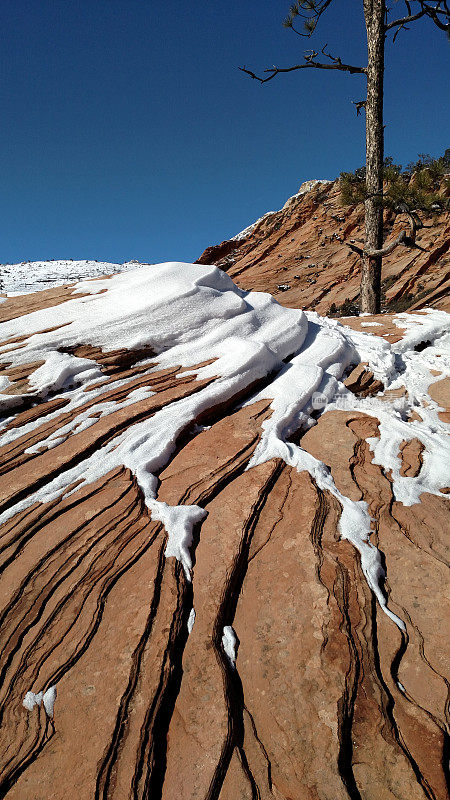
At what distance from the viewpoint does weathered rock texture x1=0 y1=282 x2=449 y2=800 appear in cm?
186

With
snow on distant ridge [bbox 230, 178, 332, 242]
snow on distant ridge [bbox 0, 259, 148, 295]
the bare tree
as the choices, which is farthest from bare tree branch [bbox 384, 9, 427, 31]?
snow on distant ridge [bbox 230, 178, 332, 242]

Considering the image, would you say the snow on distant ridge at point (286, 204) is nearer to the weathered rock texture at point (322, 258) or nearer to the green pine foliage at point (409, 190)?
the weathered rock texture at point (322, 258)

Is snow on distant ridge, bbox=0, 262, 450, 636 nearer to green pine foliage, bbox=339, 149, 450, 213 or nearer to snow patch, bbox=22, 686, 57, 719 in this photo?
snow patch, bbox=22, 686, 57, 719

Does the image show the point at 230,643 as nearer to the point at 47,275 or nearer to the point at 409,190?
the point at 409,190

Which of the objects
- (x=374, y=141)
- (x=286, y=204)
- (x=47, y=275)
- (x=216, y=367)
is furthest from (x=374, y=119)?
(x=286, y=204)

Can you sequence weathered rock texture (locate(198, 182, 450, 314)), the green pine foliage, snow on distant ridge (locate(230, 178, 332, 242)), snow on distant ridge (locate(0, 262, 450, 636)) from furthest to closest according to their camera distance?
1. snow on distant ridge (locate(230, 178, 332, 242))
2. weathered rock texture (locate(198, 182, 450, 314))
3. the green pine foliage
4. snow on distant ridge (locate(0, 262, 450, 636))

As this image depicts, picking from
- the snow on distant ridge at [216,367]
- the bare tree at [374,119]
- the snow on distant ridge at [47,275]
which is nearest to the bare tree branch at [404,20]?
the bare tree at [374,119]

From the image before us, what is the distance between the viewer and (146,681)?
2178mm

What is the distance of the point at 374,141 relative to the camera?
9.20 metres

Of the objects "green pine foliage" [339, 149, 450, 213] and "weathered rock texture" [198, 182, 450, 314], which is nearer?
"green pine foliage" [339, 149, 450, 213]

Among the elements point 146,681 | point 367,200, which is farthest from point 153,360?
point 367,200

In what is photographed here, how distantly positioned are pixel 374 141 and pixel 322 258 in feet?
68.5

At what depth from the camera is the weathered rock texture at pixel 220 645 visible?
6.11 feet

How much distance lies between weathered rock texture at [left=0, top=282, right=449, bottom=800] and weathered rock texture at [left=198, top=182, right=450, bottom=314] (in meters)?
13.8
